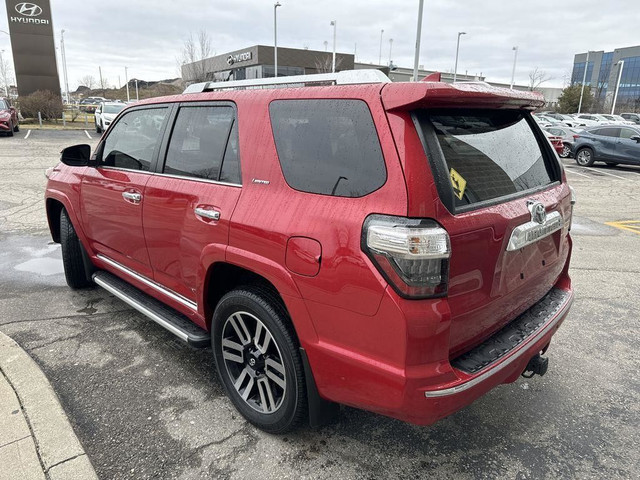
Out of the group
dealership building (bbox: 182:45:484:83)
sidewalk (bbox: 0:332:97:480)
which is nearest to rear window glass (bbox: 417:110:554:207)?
sidewalk (bbox: 0:332:97:480)

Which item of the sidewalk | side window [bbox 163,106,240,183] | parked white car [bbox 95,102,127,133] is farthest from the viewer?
parked white car [bbox 95,102,127,133]

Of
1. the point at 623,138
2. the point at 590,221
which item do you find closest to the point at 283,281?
the point at 590,221

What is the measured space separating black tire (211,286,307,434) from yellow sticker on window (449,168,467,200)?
1.00m

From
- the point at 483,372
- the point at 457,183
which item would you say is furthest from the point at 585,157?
the point at 483,372

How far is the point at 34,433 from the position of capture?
248cm

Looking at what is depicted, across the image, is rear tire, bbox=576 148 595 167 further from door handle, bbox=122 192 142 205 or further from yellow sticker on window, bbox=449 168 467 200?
door handle, bbox=122 192 142 205

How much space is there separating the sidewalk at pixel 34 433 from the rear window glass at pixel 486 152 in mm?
2248

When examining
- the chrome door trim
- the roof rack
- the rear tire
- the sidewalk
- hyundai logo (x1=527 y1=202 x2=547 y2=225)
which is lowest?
the sidewalk

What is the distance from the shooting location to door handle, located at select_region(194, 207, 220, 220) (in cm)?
252

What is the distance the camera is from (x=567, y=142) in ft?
62.2

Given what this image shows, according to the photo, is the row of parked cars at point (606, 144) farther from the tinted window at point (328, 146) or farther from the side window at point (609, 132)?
the tinted window at point (328, 146)

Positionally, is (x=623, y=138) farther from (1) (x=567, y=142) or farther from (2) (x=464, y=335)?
(2) (x=464, y=335)

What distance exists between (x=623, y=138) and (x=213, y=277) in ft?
59.2

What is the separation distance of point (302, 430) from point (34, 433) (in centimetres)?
144
